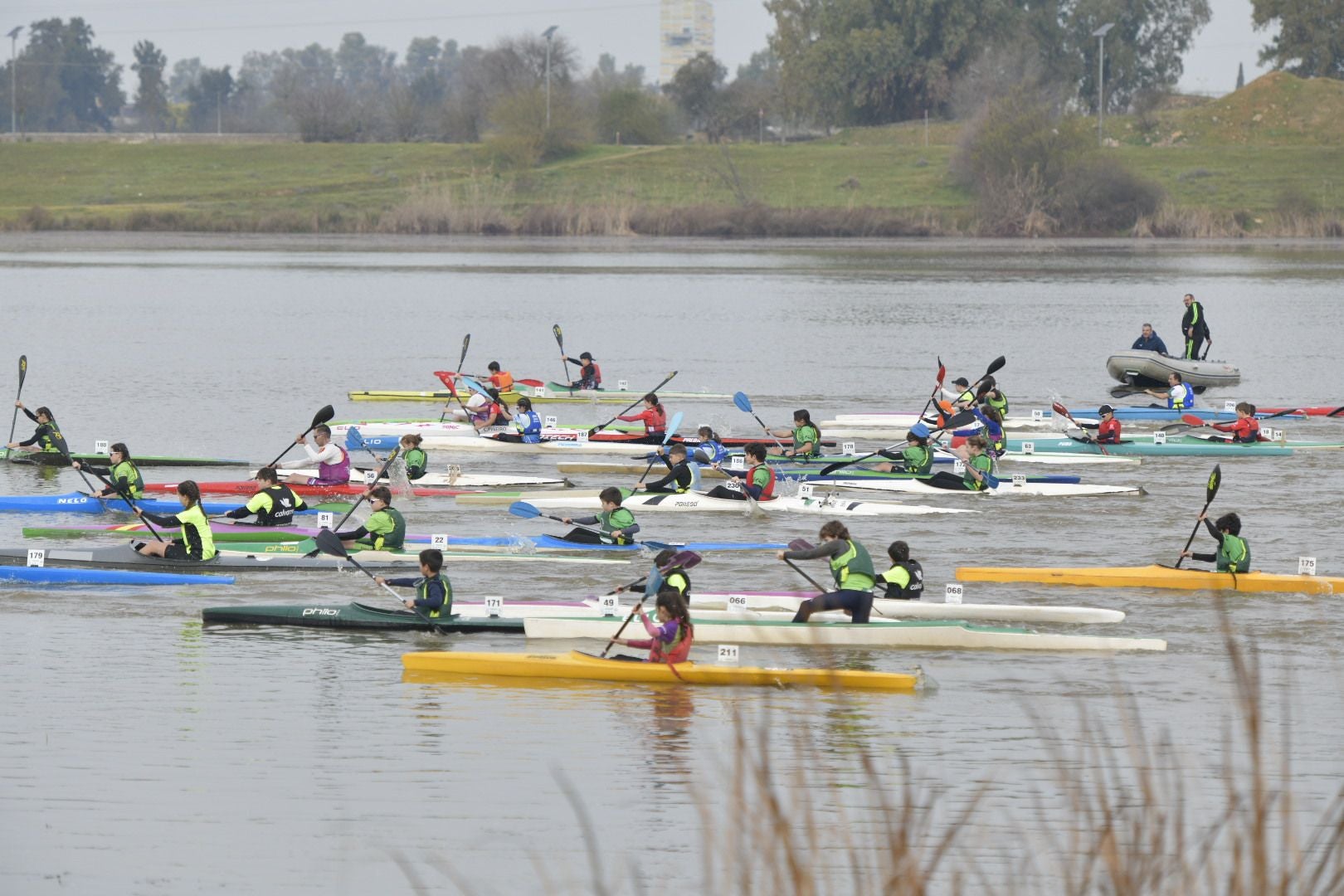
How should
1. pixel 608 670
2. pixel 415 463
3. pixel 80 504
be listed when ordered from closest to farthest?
1. pixel 608 670
2. pixel 80 504
3. pixel 415 463

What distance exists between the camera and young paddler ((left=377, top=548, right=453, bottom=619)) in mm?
15289

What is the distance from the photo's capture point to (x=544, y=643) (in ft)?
50.2

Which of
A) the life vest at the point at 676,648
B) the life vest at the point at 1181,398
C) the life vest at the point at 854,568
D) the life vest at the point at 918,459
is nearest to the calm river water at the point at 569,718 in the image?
the life vest at the point at 676,648

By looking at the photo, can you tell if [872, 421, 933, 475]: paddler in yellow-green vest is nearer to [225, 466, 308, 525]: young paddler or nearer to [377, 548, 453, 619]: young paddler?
[225, 466, 308, 525]: young paddler

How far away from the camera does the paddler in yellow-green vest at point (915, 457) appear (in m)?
23.5

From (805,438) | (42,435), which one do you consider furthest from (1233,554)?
(42,435)

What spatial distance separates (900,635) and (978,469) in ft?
26.5

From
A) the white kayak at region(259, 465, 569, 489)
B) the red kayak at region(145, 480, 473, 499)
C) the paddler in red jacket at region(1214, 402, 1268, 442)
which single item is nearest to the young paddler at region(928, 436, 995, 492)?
the white kayak at region(259, 465, 569, 489)

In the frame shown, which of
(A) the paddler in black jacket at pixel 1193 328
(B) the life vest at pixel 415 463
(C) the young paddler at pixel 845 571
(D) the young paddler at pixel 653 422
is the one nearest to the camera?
(C) the young paddler at pixel 845 571

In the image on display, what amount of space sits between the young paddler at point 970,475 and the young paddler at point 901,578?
7.24 m

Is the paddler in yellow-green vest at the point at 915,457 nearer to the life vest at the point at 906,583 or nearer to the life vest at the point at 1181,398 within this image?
the life vest at the point at 906,583

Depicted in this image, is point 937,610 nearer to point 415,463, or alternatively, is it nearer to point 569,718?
point 569,718

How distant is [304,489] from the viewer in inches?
869

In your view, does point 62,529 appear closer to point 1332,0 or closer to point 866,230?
point 866,230
